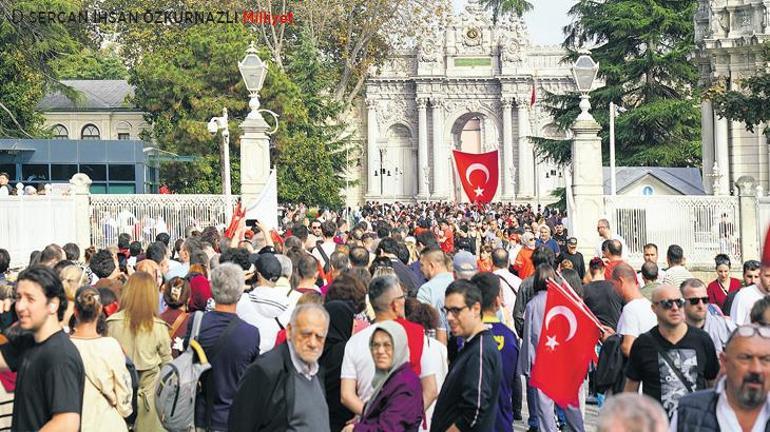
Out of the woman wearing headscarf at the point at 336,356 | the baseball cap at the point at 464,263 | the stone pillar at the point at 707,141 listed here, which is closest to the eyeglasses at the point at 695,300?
the woman wearing headscarf at the point at 336,356

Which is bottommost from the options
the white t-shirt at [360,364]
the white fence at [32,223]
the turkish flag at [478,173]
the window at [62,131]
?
the white t-shirt at [360,364]

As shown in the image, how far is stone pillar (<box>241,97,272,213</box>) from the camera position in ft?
74.4

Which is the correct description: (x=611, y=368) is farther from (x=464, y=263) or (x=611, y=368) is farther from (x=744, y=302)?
(x=464, y=263)

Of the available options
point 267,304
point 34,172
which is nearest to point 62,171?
point 34,172

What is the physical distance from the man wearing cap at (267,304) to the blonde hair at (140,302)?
0.60m

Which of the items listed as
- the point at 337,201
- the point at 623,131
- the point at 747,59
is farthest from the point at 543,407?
the point at 337,201

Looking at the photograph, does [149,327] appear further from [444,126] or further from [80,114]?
[444,126]

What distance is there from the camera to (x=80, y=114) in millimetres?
66125

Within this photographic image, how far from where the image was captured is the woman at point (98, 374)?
7.32 m

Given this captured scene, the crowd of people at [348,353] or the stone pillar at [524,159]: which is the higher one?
the stone pillar at [524,159]

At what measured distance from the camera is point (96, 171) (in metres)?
41.5

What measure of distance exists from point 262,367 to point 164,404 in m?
1.41

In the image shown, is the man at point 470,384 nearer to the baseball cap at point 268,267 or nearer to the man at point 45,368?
the man at point 45,368

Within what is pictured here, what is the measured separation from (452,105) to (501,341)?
6987 centimetres
